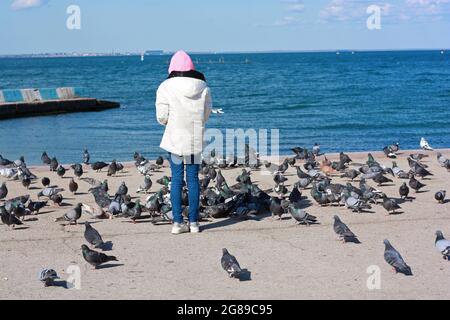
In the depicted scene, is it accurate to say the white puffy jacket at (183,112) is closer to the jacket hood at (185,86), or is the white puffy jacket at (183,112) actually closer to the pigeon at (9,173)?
the jacket hood at (185,86)

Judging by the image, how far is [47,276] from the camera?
7316mm

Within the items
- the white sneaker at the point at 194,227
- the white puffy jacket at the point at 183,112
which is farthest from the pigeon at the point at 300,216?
the white puffy jacket at the point at 183,112

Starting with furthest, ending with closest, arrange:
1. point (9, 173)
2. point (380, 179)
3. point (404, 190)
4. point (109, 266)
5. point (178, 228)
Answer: point (9, 173) < point (380, 179) < point (404, 190) < point (178, 228) < point (109, 266)

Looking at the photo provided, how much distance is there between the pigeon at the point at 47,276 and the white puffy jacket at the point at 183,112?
235cm

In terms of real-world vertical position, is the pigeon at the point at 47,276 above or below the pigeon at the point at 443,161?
above

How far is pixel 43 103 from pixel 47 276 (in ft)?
122

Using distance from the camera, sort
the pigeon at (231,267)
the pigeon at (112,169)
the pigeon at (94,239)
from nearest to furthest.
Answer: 1. the pigeon at (231,267)
2. the pigeon at (94,239)
3. the pigeon at (112,169)

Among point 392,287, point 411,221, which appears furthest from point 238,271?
point 411,221

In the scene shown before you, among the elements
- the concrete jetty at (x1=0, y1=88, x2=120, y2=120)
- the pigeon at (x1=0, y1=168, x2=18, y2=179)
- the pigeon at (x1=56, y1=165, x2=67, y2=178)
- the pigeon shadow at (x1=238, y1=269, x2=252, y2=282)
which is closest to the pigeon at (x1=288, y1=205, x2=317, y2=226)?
the pigeon shadow at (x1=238, y1=269, x2=252, y2=282)

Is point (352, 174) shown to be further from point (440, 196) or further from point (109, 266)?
point (109, 266)

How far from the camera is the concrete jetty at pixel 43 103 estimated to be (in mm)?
41000

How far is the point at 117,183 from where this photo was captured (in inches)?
541

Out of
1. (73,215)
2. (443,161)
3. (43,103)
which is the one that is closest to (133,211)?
(73,215)

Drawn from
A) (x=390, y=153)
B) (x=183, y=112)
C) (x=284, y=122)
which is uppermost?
(x=183, y=112)
